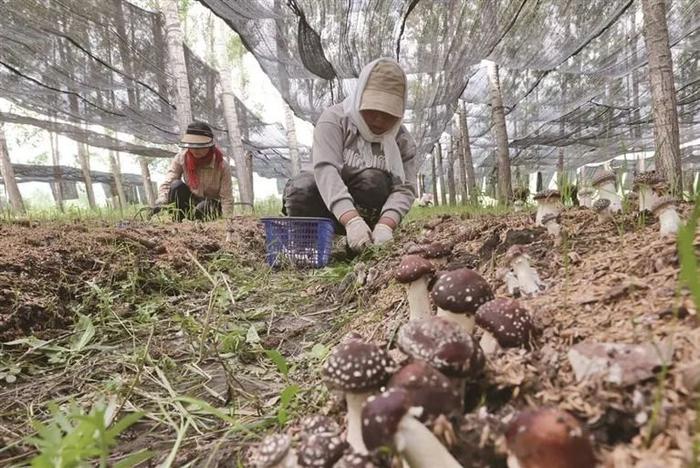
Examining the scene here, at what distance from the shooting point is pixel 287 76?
28.6ft

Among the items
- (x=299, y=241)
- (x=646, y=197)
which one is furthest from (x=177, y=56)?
(x=646, y=197)

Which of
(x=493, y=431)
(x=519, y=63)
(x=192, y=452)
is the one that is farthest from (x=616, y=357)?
(x=519, y=63)

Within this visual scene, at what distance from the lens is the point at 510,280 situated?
1.56m

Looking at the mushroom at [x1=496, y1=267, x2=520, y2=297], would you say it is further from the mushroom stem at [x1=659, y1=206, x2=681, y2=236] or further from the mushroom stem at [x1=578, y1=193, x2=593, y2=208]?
the mushroom stem at [x1=578, y1=193, x2=593, y2=208]

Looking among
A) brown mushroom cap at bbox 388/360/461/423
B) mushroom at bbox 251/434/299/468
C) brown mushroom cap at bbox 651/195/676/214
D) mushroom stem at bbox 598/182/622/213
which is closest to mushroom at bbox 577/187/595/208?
mushroom stem at bbox 598/182/622/213

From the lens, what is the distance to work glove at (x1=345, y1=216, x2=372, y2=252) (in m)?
3.40

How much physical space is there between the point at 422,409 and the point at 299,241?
278 centimetres

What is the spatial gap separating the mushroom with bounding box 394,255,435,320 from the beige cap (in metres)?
2.40

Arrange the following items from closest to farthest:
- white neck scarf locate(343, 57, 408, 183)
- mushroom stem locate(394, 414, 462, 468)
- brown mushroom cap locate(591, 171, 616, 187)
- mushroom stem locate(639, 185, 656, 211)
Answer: mushroom stem locate(394, 414, 462, 468) → mushroom stem locate(639, 185, 656, 211) → brown mushroom cap locate(591, 171, 616, 187) → white neck scarf locate(343, 57, 408, 183)

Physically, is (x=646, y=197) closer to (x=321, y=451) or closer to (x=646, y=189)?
(x=646, y=189)

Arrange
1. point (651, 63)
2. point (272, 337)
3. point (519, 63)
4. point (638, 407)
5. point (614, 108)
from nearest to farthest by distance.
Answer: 1. point (638, 407)
2. point (272, 337)
3. point (651, 63)
4. point (519, 63)
5. point (614, 108)

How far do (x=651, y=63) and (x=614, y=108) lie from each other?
7.63 m

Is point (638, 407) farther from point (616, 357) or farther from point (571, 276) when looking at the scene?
point (571, 276)

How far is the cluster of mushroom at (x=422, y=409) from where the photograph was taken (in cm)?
70
